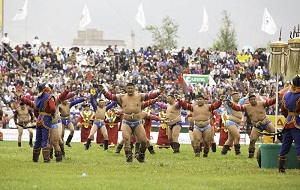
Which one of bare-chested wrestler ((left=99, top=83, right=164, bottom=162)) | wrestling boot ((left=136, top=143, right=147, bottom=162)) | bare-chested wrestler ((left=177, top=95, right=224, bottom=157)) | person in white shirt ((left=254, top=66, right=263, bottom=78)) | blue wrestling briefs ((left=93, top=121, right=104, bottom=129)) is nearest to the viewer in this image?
bare-chested wrestler ((left=99, top=83, right=164, bottom=162))

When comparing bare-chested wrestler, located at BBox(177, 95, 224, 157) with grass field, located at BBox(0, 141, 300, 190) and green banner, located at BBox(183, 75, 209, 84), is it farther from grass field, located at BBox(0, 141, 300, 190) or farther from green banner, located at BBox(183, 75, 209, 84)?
green banner, located at BBox(183, 75, 209, 84)

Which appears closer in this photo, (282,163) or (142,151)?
(282,163)

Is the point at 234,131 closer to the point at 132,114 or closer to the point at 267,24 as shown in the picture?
the point at 132,114

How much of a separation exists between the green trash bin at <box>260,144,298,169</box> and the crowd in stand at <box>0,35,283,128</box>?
29698 millimetres

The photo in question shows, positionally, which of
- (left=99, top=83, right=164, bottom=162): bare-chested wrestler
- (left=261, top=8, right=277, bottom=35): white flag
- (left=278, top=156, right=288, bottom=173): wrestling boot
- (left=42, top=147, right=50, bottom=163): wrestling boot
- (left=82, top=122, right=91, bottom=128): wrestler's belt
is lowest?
(left=82, top=122, right=91, bottom=128): wrestler's belt

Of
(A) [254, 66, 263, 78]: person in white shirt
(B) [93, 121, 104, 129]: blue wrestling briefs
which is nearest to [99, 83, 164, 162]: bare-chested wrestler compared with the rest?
(B) [93, 121, 104, 129]: blue wrestling briefs

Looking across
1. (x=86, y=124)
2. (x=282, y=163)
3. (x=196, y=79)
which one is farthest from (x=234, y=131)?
(x=196, y=79)

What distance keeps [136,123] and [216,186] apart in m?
7.09

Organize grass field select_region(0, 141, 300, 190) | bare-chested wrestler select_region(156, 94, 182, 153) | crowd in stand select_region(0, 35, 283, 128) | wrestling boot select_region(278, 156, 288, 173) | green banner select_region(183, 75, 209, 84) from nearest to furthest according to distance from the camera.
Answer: grass field select_region(0, 141, 300, 190)
wrestling boot select_region(278, 156, 288, 173)
bare-chested wrestler select_region(156, 94, 182, 153)
crowd in stand select_region(0, 35, 283, 128)
green banner select_region(183, 75, 209, 84)

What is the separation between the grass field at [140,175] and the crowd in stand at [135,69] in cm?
→ 2862

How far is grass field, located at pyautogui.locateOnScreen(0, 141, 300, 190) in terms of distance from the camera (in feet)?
52.7

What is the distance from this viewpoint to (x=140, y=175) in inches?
720

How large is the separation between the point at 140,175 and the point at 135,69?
3748cm

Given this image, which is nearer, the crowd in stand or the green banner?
the crowd in stand
